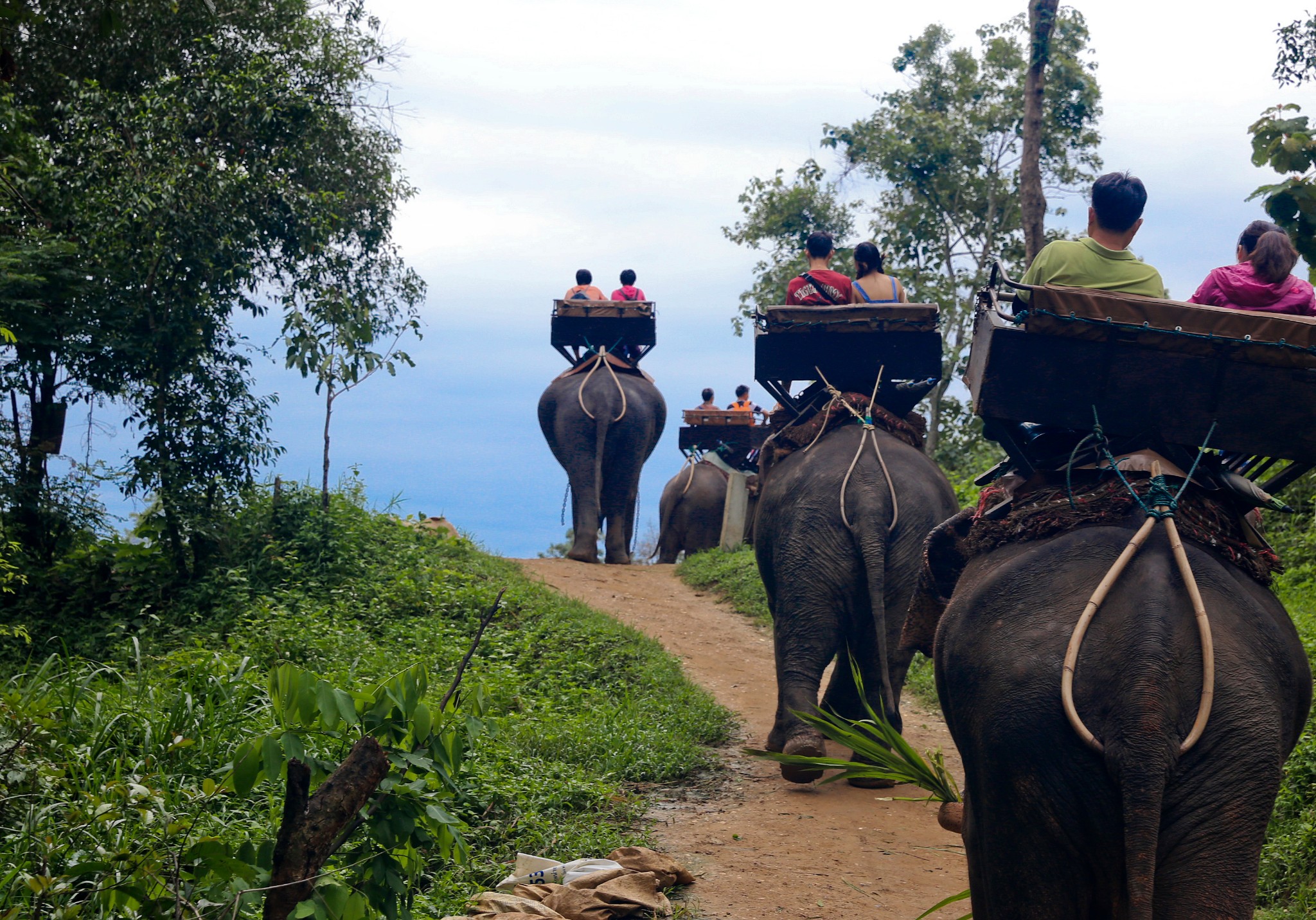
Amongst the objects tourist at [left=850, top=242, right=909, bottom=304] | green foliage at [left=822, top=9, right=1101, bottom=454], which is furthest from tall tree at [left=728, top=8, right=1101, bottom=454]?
tourist at [left=850, top=242, right=909, bottom=304]

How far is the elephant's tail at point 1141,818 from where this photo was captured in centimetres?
246

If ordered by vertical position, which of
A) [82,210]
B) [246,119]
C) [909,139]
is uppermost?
[909,139]

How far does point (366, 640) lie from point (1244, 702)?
18.5ft

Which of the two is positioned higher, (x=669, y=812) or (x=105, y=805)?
(x=105, y=805)

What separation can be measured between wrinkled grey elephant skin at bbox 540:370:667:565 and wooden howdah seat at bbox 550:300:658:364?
1.31 ft

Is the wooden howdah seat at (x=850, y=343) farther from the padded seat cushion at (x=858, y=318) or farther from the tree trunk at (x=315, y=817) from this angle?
the tree trunk at (x=315, y=817)

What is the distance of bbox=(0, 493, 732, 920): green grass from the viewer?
398cm

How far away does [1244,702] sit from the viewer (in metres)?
2.58

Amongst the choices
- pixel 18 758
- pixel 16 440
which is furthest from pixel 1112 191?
pixel 16 440

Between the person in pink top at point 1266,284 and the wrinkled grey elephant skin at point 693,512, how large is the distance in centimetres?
1308

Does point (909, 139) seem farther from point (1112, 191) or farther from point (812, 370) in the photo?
point (1112, 191)

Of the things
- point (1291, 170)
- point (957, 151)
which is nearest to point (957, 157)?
point (957, 151)

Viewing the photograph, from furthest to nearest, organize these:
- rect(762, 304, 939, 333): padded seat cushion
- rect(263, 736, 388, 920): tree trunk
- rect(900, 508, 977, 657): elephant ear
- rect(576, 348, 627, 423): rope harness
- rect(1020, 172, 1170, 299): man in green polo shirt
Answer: rect(576, 348, 627, 423): rope harness, rect(762, 304, 939, 333): padded seat cushion, rect(900, 508, 977, 657): elephant ear, rect(1020, 172, 1170, 299): man in green polo shirt, rect(263, 736, 388, 920): tree trunk

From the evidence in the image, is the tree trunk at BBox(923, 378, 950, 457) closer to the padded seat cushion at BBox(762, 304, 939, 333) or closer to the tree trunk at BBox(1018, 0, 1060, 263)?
the tree trunk at BBox(1018, 0, 1060, 263)
